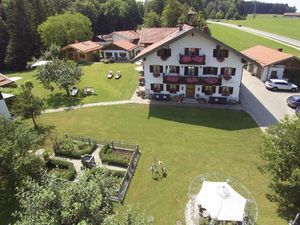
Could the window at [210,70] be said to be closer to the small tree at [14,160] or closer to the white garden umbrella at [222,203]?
the white garden umbrella at [222,203]

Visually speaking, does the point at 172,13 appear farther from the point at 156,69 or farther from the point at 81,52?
the point at 156,69

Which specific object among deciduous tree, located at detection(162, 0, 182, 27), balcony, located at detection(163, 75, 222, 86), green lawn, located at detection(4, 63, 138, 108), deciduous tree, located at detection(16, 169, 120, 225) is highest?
deciduous tree, located at detection(162, 0, 182, 27)

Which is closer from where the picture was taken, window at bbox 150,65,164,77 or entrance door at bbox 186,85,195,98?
window at bbox 150,65,164,77

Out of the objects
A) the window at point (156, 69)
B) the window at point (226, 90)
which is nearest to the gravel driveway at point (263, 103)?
the window at point (226, 90)

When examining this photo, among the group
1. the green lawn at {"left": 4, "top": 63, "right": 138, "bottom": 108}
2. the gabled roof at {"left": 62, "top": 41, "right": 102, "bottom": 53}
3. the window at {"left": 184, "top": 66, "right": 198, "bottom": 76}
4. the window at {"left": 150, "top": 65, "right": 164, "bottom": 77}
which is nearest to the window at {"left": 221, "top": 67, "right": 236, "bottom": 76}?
the window at {"left": 184, "top": 66, "right": 198, "bottom": 76}

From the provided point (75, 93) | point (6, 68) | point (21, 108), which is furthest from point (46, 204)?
point (6, 68)

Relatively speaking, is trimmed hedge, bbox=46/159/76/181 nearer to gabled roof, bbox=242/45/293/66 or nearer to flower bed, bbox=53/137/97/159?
flower bed, bbox=53/137/97/159

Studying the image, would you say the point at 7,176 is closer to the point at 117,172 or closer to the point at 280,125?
the point at 117,172
